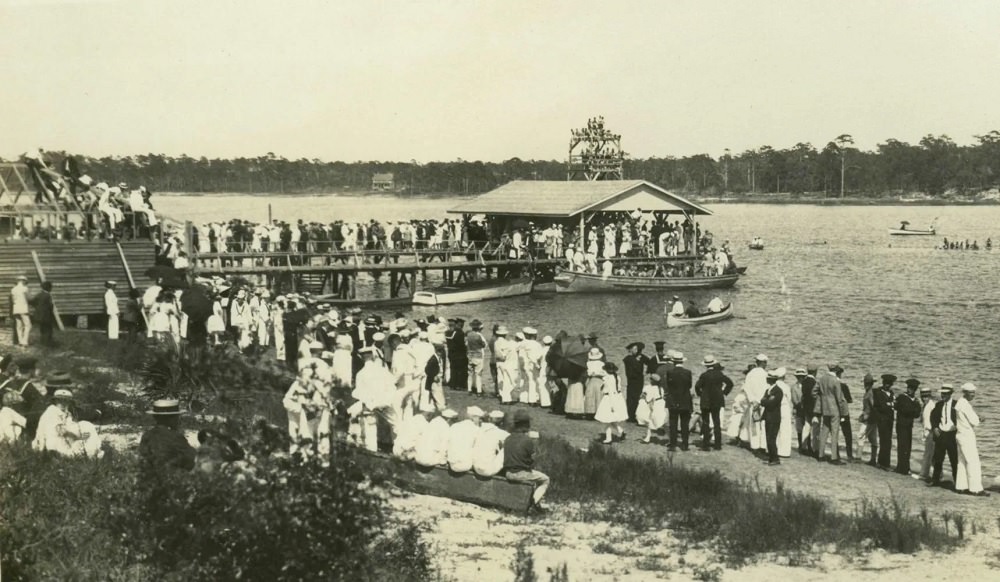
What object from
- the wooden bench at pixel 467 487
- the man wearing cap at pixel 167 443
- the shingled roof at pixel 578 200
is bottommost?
the wooden bench at pixel 467 487

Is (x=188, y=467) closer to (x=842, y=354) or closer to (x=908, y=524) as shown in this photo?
(x=908, y=524)

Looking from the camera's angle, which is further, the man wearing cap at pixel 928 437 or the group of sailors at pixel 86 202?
the group of sailors at pixel 86 202

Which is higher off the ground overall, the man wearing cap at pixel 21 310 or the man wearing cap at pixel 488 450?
the man wearing cap at pixel 21 310

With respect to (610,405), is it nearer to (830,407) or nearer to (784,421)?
(784,421)

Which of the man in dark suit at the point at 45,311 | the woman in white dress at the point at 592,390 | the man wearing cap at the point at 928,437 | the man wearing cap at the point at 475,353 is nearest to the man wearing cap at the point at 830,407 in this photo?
the man wearing cap at the point at 928,437

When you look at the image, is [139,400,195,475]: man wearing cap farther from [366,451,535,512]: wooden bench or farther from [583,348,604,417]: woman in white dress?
[583,348,604,417]: woman in white dress

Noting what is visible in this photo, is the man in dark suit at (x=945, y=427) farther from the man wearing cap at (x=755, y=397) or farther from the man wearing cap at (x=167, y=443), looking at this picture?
the man wearing cap at (x=167, y=443)

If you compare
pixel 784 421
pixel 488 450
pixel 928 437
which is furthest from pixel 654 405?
pixel 488 450

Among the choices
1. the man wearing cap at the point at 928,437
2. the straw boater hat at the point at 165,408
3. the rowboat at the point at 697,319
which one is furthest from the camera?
the rowboat at the point at 697,319
